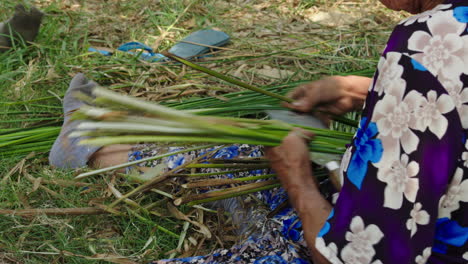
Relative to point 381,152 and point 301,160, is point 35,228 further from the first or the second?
point 381,152

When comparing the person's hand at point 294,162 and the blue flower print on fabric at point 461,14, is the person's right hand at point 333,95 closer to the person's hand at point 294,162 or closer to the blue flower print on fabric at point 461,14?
the person's hand at point 294,162

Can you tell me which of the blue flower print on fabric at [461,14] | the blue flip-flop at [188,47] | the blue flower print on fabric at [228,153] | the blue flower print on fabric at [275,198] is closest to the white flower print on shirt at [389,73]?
the blue flower print on fabric at [461,14]

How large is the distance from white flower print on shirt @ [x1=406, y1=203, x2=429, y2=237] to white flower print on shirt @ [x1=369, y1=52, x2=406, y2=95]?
229 millimetres

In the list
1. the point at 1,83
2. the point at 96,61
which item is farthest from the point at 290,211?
the point at 1,83

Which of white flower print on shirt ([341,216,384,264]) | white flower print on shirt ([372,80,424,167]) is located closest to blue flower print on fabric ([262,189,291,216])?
white flower print on shirt ([341,216,384,264])

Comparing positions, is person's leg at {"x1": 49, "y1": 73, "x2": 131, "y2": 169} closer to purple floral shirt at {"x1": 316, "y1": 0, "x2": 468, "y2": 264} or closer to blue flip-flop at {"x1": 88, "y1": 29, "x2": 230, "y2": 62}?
blue flip-flop at {"x1": 88, "y1": 29, "x2": 230, "y2": 62}

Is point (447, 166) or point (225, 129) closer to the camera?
point (447, 166)

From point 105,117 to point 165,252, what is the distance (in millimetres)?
741

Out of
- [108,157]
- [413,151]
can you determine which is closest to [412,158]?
[413,151]

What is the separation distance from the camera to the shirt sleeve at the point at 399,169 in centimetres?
89

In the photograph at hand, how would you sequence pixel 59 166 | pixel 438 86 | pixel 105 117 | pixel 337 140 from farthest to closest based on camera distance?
1. pixel 59 166
2. pixel 337 140
3. pixel 105 117
4. pixel 438 86

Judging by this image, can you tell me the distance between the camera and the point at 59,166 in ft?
6.46

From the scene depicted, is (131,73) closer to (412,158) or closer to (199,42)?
(199,42)

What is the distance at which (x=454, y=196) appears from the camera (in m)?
0.95
